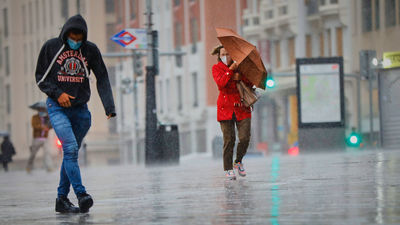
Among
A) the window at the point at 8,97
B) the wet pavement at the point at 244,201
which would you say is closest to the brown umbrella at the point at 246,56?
the wet pavement at the point at 244,201

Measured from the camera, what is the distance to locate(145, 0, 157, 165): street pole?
26578 mm

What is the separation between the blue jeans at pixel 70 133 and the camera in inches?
392

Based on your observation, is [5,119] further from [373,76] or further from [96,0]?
[373,76]

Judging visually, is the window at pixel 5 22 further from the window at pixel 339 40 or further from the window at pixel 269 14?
the window at pixel 339 40

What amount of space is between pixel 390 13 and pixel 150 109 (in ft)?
72.3

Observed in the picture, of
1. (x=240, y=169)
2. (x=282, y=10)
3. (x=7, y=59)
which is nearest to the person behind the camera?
(x=240, y=169)

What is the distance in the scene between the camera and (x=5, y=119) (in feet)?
312

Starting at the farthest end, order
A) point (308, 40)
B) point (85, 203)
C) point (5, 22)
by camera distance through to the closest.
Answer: point (5, 22) → point (308, 40) → point (85, 203)

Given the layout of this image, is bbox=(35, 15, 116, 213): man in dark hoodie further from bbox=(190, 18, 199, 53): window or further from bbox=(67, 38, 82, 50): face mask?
bbox=(190, 18, 199, 53): window

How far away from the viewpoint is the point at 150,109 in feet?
89.8

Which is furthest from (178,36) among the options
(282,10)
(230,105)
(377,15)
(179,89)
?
(230,105)

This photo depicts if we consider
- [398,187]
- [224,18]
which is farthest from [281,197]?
[224,18]

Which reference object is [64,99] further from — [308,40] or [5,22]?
[5,22]

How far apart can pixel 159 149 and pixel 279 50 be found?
33633 mm
